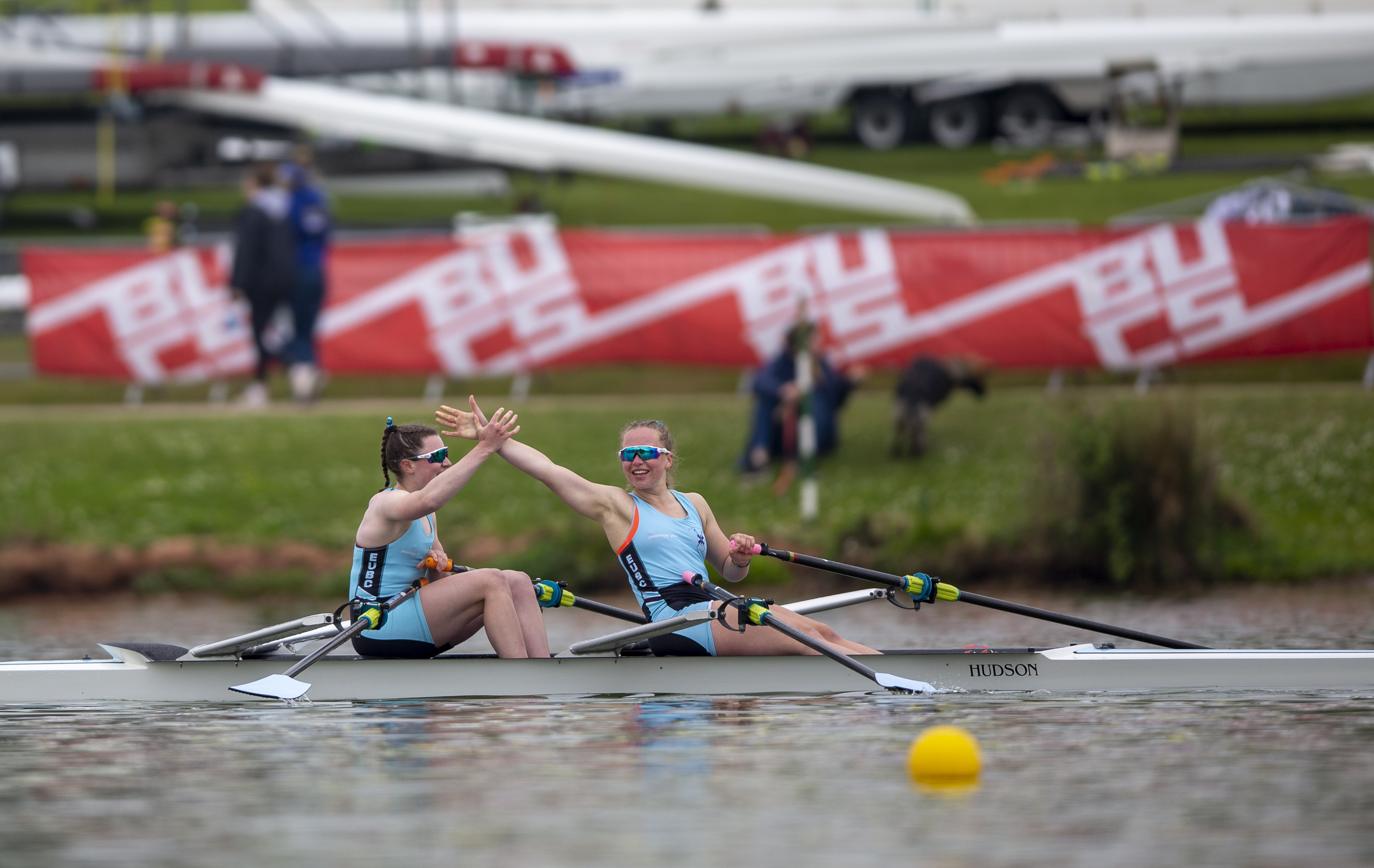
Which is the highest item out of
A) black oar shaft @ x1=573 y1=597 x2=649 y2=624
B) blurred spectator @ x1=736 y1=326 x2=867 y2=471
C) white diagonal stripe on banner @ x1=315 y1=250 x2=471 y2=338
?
white diagonal stripe on banner @ x1=315 y1=250 x2=471 y2=338

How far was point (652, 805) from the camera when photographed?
6840 mm

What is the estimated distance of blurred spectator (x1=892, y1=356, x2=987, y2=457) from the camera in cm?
1705

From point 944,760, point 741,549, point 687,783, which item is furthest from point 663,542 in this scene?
point 944,760

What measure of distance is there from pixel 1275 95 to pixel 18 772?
105 ft

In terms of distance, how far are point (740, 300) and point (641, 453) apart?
965cm

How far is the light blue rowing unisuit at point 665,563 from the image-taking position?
361 inches

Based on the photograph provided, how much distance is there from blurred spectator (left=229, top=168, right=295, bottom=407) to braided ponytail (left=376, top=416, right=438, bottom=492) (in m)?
9.31

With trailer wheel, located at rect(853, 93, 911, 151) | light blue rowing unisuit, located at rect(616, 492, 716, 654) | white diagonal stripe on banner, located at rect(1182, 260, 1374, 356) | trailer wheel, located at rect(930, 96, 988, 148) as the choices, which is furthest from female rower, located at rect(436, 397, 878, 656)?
trailer wheel, located at rect(853, 93, 911, 151)

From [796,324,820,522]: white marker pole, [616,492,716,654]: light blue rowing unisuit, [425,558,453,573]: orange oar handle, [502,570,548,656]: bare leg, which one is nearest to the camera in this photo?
[616,492,716,654]: light blue rowing unisuit

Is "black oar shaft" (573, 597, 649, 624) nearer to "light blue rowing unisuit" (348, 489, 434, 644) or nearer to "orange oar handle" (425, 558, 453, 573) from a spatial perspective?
"orange oar handle" (425, 558, 453, 573)

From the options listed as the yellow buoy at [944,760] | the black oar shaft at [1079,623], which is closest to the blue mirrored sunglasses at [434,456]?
the black oar shaft at [1079,623]

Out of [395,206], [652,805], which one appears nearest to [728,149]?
[395,206]

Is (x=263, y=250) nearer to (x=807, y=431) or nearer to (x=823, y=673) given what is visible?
(x=807, y=431)

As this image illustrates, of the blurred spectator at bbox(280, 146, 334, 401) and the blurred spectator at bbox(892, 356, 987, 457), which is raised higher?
the blurred spectator at bbox(280, 146, 334, 401)
